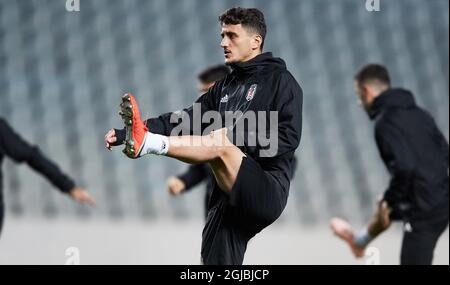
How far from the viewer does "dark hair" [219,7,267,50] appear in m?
4.15

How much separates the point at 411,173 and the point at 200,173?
1.80 metres

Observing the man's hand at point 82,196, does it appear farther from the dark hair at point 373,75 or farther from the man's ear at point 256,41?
the man's ear at point 256,41

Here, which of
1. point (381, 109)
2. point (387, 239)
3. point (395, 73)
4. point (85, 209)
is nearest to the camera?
point (381, 109)

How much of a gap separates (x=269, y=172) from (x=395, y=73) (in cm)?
896

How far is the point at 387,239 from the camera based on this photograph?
9.30m

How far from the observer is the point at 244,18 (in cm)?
416

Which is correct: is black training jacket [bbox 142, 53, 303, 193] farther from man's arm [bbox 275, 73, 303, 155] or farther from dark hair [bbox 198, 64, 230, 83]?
dark hair [bbox 198, 64, 230, 83]

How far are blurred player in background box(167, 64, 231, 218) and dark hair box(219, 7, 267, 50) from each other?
73.3 inches

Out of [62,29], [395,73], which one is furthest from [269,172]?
[62,29]

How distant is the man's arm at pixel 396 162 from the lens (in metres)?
5.25

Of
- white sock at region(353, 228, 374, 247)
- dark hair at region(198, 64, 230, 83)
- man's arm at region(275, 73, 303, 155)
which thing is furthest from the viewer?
dark hair at region(198, 64, 230, 83)

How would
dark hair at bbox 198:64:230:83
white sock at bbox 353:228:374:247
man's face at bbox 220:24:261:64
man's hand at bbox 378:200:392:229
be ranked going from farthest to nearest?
dark hair at bbox 198:64:230:83 → white sock at bbox 353:228:374:247 → man's hand at bbox 378:200:392:229 → man's face at bbox 220:24:261:64

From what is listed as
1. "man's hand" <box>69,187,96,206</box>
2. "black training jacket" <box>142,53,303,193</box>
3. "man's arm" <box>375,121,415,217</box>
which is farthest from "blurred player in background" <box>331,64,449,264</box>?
"man's hand" <box>69,187,96,206</box>

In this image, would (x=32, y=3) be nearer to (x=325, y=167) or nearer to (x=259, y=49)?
(x=325, y=167)
